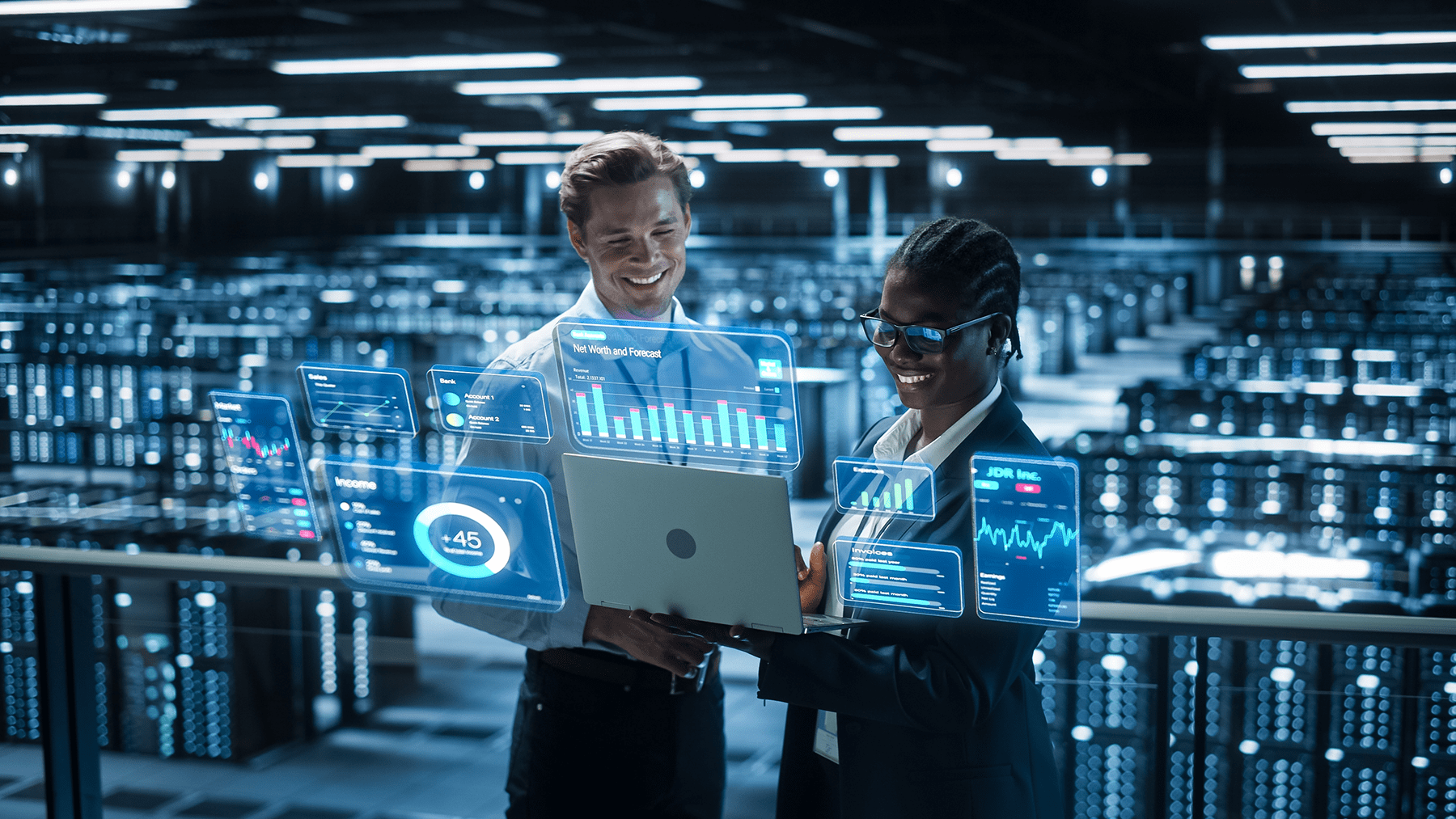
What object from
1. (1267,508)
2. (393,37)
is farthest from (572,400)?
(393,37)

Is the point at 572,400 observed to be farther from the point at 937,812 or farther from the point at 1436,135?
the point at 1436,135

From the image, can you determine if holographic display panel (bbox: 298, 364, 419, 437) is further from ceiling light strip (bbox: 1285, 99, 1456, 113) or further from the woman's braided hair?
ceiling light strip (bbox: 1285, 99, 1456, 113)

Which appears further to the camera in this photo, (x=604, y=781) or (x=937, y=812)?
(x=604, y=781)

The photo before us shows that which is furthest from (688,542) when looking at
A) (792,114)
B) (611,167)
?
(792,114)

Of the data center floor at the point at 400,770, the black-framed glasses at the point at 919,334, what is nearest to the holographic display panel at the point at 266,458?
the black-framed glasses at the point at 919,334

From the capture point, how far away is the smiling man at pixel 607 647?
144 centimetres

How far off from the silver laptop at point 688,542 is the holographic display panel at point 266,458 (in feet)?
1.80

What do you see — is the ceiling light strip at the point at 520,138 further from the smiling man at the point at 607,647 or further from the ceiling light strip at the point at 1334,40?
the smiling man at the point at 607,647

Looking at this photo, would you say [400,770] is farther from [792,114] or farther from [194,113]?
[194,113]

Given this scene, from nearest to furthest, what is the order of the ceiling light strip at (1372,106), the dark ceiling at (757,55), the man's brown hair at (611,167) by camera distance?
the man's brown hair at (611,167), the dark ceiling at (757,55), the ceiling light strip at (1372,106)

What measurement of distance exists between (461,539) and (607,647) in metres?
0.24

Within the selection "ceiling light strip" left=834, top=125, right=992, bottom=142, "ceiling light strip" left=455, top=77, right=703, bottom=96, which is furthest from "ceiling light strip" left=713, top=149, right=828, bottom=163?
"ceiling light strip" left=455, top=77, right=703, bottom=96

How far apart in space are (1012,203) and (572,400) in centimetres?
2239

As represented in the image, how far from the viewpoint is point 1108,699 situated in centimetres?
216
